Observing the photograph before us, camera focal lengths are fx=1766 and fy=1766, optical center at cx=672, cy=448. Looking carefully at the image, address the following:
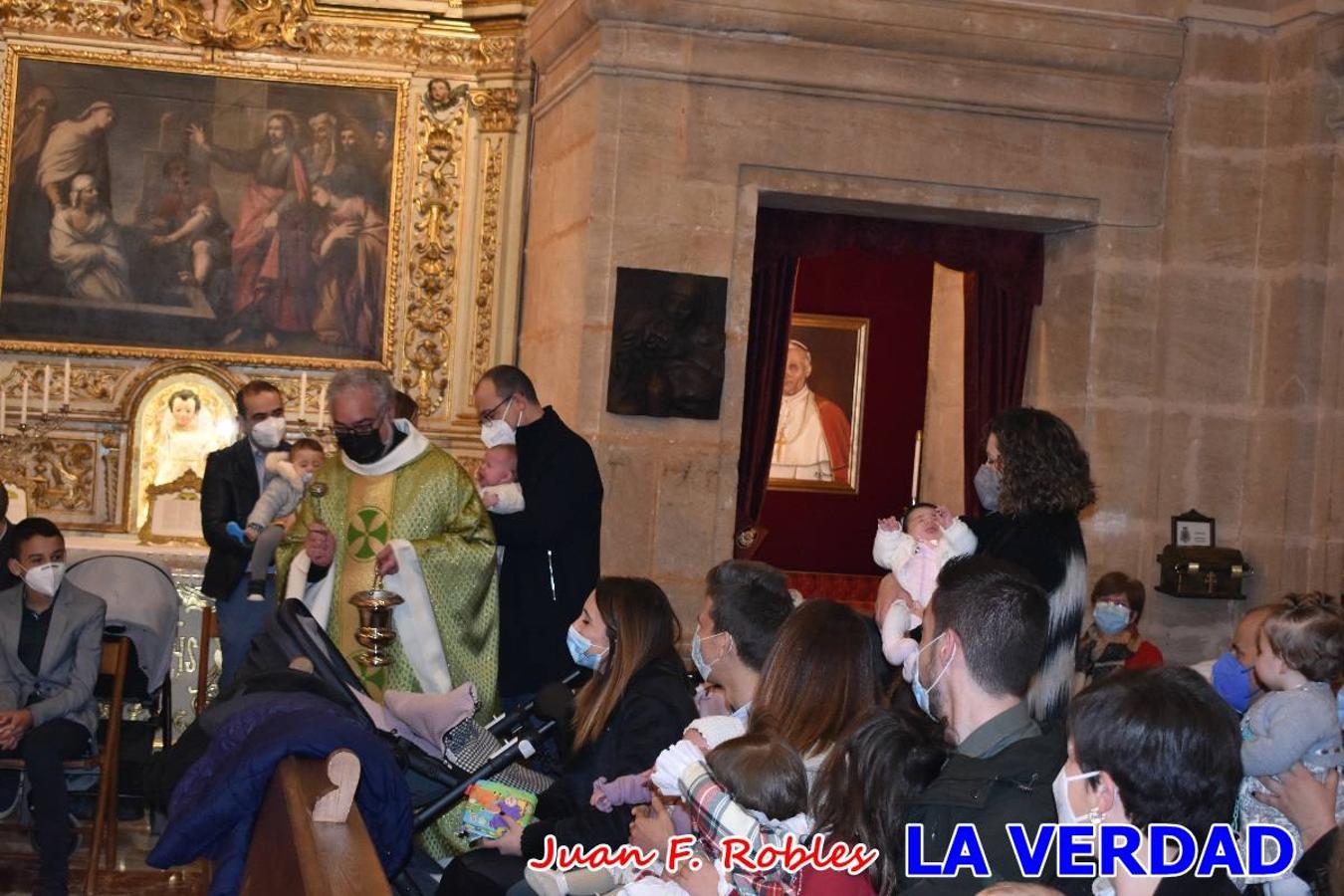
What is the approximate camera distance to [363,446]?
6891 millimetres

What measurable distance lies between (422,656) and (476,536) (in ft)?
1.73

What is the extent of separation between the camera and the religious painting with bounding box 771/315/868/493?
41.4 ft

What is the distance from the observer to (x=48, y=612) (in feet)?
23.9

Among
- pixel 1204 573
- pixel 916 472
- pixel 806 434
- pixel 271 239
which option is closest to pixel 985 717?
pixel 1204 573

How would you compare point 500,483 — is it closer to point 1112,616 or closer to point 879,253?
point 1112,616

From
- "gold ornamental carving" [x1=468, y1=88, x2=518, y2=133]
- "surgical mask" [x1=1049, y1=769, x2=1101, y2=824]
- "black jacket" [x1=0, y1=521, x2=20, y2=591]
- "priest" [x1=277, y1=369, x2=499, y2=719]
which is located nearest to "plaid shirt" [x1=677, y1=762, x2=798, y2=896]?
"surgical mask" [x1=1049, y1=769, x2=1101, y2=824]

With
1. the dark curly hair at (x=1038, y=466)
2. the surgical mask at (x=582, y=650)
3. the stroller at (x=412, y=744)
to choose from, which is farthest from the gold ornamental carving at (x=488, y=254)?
the dark curly hair at (x=1038, y=466)

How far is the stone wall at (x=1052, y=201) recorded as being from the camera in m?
8.75

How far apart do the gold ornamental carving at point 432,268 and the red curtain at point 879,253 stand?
2306 millimetres

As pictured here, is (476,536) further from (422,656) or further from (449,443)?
(449,443)

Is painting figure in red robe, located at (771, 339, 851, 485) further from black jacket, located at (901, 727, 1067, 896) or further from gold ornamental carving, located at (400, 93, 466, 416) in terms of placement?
black jacket, located at (901, 727, 1067, 896)

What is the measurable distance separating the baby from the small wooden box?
389 cm

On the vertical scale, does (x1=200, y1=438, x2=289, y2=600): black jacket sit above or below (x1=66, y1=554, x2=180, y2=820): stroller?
above

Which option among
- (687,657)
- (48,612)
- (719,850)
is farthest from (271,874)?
(687,657)
